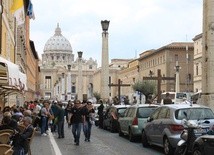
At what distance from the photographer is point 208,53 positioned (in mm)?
20922

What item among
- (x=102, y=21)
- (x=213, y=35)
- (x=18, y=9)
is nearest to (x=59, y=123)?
(x=18, y=9)

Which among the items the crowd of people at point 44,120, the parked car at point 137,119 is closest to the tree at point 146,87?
the crowd of people at point 44,120

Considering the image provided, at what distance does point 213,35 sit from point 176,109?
20.5ft

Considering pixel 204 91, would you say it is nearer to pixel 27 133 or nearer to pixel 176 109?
pixel 176 109

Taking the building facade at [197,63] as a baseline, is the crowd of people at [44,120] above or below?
below

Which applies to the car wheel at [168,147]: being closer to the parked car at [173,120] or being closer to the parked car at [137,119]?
the parked car at [173,120]

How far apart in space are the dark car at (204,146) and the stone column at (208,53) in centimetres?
990

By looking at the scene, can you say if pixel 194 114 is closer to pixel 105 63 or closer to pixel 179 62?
pixel 105 63

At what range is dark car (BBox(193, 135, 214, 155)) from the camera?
407 inches

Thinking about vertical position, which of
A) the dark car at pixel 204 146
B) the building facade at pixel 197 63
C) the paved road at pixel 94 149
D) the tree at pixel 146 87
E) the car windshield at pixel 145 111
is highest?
the building facade at pixel 197 63

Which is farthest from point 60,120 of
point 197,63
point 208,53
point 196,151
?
point 197,63

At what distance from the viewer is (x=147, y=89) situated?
86125 mm

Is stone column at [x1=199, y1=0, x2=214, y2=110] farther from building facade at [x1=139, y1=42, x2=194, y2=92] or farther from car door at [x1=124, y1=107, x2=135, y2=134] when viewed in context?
building facade at [x1=139, y1=42, x2=194, y2=92]

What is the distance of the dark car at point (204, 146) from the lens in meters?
10.3
